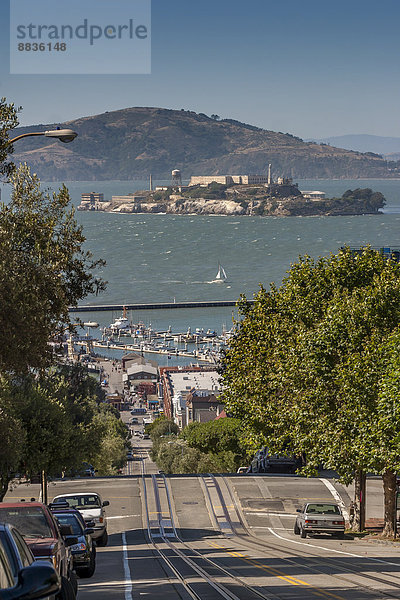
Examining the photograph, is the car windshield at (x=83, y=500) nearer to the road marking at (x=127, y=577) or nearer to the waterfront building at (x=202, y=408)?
the road marking at (x=127, y=577)

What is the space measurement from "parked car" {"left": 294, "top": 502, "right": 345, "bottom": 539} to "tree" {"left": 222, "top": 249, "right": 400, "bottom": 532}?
1.22m

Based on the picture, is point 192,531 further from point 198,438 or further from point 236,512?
point 198,438

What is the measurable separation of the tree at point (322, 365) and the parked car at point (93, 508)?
8.00m

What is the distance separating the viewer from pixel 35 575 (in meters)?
5.71

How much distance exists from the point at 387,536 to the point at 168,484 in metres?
15.1

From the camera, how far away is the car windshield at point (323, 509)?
31031 millimetres

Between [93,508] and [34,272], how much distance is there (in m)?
10.2

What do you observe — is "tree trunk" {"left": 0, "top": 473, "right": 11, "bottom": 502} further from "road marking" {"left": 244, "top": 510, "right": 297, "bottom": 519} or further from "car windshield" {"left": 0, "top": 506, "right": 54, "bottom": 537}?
"car windshield" {"left": 0, "top": 506, "right": 54, "bottom": 537}

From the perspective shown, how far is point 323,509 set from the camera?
31.2 meters

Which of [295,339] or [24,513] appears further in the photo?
[295,339]

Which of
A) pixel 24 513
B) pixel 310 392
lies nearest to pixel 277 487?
pixel 310 392

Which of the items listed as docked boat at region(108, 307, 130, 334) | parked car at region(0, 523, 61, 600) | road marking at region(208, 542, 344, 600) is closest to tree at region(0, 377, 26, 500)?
road marking at region(208, 542, 344, 600)

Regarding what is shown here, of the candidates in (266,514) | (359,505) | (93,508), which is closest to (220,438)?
(266,514)

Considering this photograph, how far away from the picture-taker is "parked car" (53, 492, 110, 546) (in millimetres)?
26094
